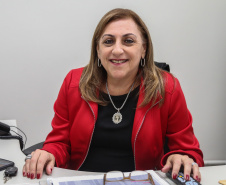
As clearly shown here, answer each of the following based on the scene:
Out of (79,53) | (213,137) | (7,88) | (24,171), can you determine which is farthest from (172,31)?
(24,171)

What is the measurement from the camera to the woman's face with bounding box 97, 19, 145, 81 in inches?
49.7

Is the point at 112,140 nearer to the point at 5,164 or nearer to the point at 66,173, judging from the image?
the point at 66,173

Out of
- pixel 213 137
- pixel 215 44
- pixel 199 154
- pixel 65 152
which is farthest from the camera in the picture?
pixel 213 137

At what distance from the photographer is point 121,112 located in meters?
1.34

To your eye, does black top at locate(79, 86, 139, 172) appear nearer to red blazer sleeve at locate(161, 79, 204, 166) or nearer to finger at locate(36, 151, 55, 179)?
red blazer sleeve at locate(161, 79, 204, 166)

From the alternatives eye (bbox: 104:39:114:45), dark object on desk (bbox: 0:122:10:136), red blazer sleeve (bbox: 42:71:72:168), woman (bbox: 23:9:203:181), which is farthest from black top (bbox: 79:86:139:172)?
dark object on desk (bbox: 0:122:10:136)

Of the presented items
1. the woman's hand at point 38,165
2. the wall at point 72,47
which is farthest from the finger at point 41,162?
the wall at point 72,47

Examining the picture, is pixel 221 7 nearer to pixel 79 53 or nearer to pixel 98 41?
pixel 79 53

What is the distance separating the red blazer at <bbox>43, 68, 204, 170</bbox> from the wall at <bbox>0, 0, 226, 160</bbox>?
863 mm

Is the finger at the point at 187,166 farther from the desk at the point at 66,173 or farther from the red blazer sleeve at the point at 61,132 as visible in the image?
the red blazer sleeve at the point at 61,132

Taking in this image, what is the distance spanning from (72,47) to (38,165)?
137 centimetres

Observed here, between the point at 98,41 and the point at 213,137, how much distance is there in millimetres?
1781

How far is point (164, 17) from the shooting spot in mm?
2326

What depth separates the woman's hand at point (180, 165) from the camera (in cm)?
94
